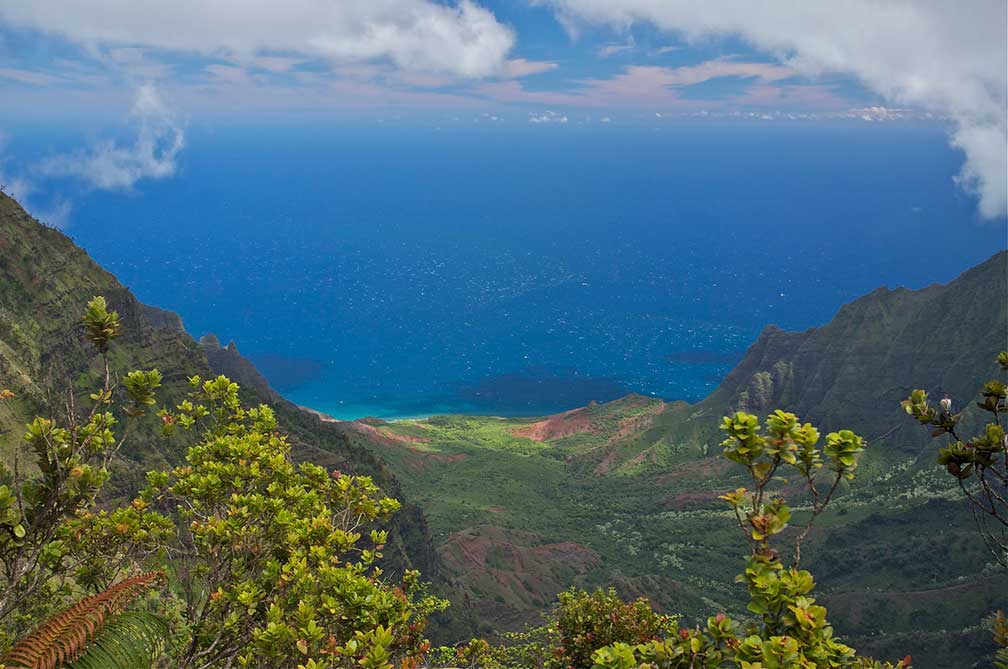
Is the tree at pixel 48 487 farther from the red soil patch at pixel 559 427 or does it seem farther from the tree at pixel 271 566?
the red soil patch at pixel 559 427

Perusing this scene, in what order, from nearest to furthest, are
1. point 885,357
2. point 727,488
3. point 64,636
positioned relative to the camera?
1. point 64,636
2. point 727,488
3. point 885,357

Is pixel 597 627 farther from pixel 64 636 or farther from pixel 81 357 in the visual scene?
pixel 81 357

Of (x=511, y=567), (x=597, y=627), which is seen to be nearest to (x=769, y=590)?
(x=597, y=627)

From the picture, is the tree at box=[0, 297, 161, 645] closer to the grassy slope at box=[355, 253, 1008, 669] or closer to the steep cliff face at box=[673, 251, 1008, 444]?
the grassy slope at box=[355, 253, 1008, 669]

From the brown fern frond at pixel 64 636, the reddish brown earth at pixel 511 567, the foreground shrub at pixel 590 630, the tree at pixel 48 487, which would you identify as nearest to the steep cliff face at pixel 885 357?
the reddish brown earth at pixel 511 567

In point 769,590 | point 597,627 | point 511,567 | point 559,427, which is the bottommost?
point 511,567

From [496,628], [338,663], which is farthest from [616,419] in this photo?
[338,663]

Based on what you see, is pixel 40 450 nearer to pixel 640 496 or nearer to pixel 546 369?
pixel 640 496
